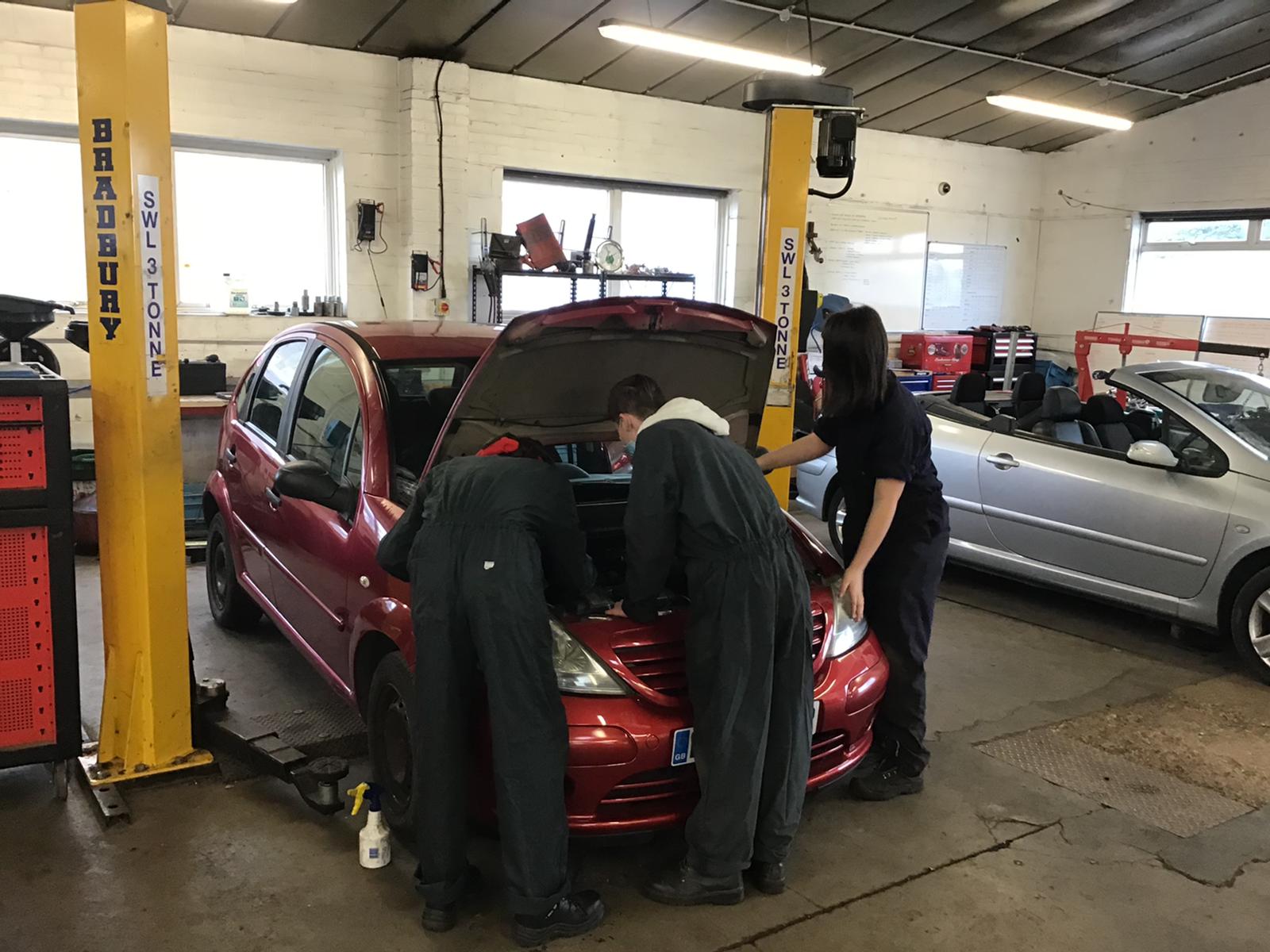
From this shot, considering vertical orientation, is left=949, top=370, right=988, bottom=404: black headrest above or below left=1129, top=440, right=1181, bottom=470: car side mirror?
above

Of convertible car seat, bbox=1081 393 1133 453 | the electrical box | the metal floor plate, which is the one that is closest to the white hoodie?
the electrical box

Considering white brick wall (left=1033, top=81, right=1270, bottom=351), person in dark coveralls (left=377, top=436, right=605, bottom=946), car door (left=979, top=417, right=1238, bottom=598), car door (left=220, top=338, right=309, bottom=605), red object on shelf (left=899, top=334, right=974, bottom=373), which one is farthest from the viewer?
red object on shelf (left=899, top=334, right=974, bottom=373)

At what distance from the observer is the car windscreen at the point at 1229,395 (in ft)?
16.0

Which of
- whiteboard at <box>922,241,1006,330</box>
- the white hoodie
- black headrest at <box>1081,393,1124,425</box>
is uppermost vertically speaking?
whiteboard at <box>922,241,1006,330</box>

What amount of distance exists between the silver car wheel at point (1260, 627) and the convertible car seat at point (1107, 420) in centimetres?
138

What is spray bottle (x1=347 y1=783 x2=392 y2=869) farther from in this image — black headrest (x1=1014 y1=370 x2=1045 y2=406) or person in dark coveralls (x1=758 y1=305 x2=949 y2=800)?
black headrest (x1=1014 y1=370 x2=1045 y2=406)

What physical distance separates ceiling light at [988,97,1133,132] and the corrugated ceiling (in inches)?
4.7

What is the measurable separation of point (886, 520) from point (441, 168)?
20.3ft

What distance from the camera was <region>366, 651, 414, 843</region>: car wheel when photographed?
2.84 metres

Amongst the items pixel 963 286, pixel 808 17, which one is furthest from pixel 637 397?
pixel 963 286

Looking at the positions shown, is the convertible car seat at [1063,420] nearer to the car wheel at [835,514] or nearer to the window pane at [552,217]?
the car wheel at [835,514]

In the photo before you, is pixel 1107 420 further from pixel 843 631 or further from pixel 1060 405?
pixel 843 631

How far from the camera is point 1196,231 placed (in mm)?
11492

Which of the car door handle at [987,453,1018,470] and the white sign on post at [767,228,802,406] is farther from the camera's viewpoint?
the car door handle at [987,453,1018,470]
